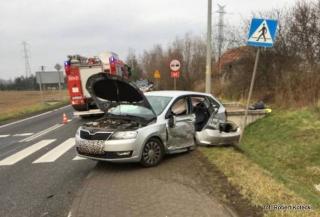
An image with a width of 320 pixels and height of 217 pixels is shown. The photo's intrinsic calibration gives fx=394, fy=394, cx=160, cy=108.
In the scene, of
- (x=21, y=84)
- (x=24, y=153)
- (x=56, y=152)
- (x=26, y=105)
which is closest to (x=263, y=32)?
(x=56, y=152)

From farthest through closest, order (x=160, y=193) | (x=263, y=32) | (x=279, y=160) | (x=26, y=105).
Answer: (x=26, y=105), (x=279, y=160), (x=263, y=32), (x=160, y=193)

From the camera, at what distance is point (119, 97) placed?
9.03 metres

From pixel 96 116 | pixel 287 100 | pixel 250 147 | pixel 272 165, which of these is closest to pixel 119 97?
pixel 272 165

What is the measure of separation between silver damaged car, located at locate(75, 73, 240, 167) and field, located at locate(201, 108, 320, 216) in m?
0.59

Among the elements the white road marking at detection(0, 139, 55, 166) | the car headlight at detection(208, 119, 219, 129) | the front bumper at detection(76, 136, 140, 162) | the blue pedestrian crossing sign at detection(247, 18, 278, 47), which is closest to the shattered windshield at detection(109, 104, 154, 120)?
the front bumper at detection(76, 136, 140, 162)

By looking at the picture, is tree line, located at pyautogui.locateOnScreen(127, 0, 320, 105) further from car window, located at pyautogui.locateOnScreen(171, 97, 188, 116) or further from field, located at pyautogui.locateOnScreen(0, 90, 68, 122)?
field, located at pyautogui.locateOnScreen(0, 90, 68, 122)

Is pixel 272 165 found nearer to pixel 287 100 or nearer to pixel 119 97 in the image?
pixel 119 97

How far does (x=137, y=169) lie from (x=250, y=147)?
6.15 meters

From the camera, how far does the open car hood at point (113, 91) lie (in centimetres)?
845

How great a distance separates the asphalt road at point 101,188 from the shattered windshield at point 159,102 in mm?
1177

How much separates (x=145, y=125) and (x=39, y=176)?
2.42 meters

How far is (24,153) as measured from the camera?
1105cm

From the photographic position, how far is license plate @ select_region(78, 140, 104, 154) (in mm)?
7866

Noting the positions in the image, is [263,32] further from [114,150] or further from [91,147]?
[91,147]
